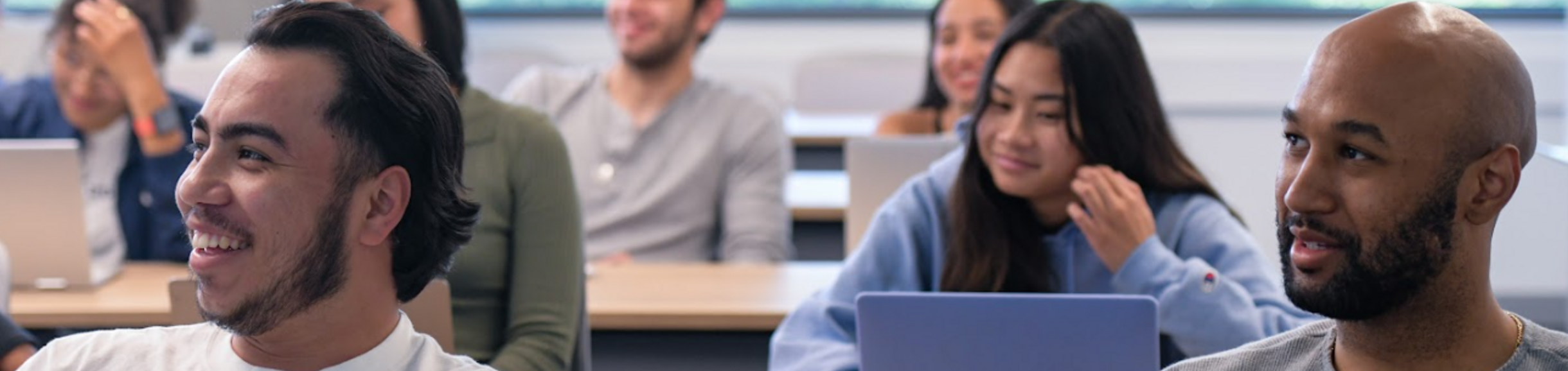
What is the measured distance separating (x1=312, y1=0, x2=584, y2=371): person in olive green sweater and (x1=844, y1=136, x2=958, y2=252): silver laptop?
638 millimetres

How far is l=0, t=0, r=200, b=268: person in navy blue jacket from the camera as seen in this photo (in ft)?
9.90

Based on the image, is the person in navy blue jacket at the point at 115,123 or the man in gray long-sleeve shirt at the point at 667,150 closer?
the person in navy blue jacket at the point at 115,123

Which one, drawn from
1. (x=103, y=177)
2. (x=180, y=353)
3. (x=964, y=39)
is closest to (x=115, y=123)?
(x=103, y=177)

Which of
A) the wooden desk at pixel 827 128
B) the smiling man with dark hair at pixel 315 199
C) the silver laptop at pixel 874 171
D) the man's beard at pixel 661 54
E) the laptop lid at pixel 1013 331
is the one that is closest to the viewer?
the smiling man with dark hair at pixel 315 199

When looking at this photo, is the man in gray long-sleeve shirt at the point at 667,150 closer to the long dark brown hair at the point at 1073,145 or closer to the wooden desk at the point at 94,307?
the wooden desk at the point at 94,307

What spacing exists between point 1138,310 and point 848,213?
1119 mm

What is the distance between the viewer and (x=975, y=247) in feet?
7.16

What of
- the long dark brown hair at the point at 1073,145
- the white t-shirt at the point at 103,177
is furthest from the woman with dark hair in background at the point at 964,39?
the white t-shirt at the point at 103,177

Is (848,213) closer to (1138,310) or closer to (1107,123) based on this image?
(1107,123)

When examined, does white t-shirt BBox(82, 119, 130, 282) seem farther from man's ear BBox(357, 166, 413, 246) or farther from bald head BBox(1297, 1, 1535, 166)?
bald head BBox(1297, 1, 1535, 166)

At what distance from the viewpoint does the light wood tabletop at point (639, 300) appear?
252cm

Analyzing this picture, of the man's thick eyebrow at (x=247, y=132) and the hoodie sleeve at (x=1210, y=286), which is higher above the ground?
the man's thick eyebrow at (x=247, y=132)

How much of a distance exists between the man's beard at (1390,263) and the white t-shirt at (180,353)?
0.74 meters

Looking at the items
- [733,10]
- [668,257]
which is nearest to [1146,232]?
[668,257]
